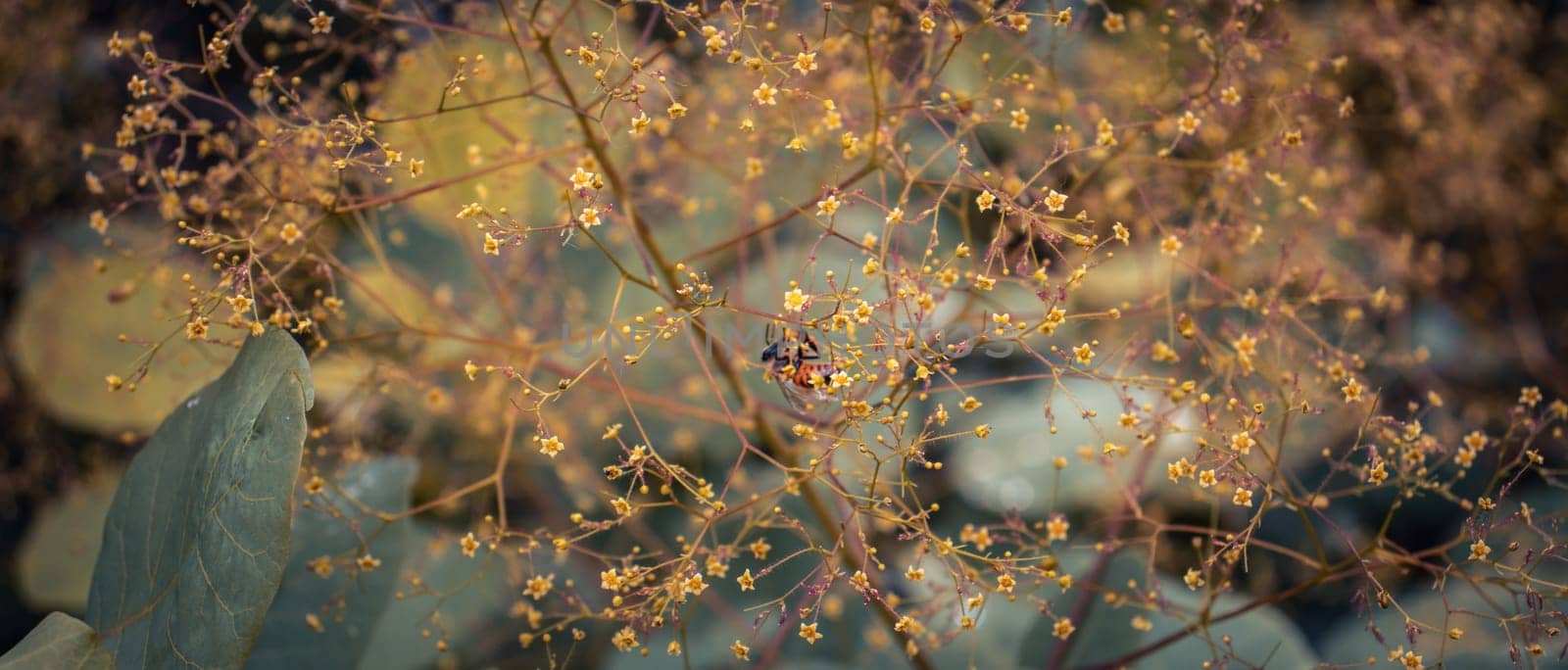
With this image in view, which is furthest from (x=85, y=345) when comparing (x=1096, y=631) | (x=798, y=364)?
(x=1096, y=631)

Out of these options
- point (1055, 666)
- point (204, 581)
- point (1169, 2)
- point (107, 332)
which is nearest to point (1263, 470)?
point (1055, 666)

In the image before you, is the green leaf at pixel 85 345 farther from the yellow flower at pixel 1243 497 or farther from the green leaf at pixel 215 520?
the yellow flower at pixel 1243 497

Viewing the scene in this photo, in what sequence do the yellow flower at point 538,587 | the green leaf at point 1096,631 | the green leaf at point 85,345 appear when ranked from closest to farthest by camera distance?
the yellow flower at point 538,587, the green leaf at point 1096,631, the green leaf at point 85,345

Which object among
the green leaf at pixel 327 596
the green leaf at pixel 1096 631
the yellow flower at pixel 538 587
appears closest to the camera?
the yellow flower at pixel 538 587

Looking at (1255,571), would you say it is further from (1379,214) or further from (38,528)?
→ (38,528)

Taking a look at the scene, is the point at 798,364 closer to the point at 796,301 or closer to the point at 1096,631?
the point at 796,301

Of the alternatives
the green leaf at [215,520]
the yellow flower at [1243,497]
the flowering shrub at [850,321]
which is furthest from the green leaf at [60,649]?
the yellow flower at [1243,497]

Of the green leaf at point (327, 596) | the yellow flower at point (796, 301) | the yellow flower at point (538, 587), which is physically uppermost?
the yellow flower at point (796, 301)
